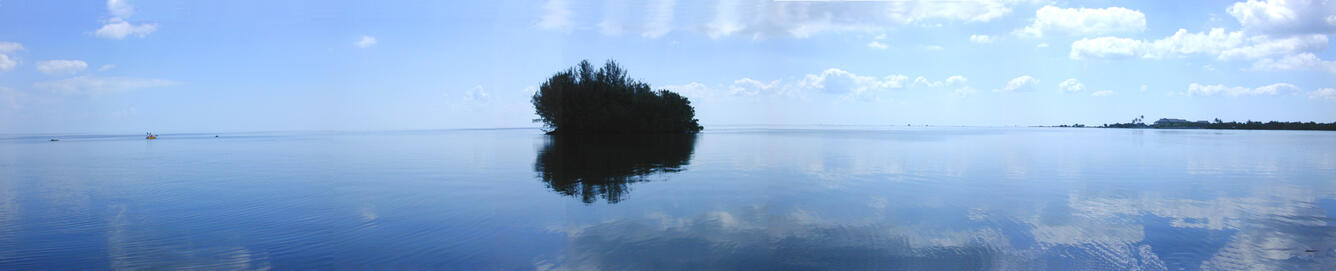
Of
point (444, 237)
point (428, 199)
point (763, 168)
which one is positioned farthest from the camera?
point (763, 168)

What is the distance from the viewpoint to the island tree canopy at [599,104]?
6519cm

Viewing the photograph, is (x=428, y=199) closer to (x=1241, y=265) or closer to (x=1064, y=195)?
(x=1241, y=265)

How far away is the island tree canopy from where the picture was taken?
65.2 metres

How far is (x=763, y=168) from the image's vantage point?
19656 millimetres

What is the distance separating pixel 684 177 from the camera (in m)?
16.3

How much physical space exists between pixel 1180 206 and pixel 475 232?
12.5 metres

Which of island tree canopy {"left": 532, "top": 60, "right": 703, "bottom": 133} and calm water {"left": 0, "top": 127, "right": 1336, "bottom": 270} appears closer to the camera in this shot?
calm water {"left": 0, "top": 127, "right": 1336, "bottom": 270}

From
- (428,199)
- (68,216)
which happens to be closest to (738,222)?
(428,199)

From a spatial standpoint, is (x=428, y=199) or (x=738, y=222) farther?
(x=428, y=199)

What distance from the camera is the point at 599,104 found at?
65.4 metres

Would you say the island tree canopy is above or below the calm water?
above

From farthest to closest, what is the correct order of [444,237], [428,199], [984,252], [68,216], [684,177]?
[684,177], [428,199], [68,216], [444,237], [984,252]

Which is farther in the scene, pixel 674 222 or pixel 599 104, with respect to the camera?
pixel 599 104

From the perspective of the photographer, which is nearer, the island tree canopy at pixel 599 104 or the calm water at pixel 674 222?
the calm water at pixel 674 222
